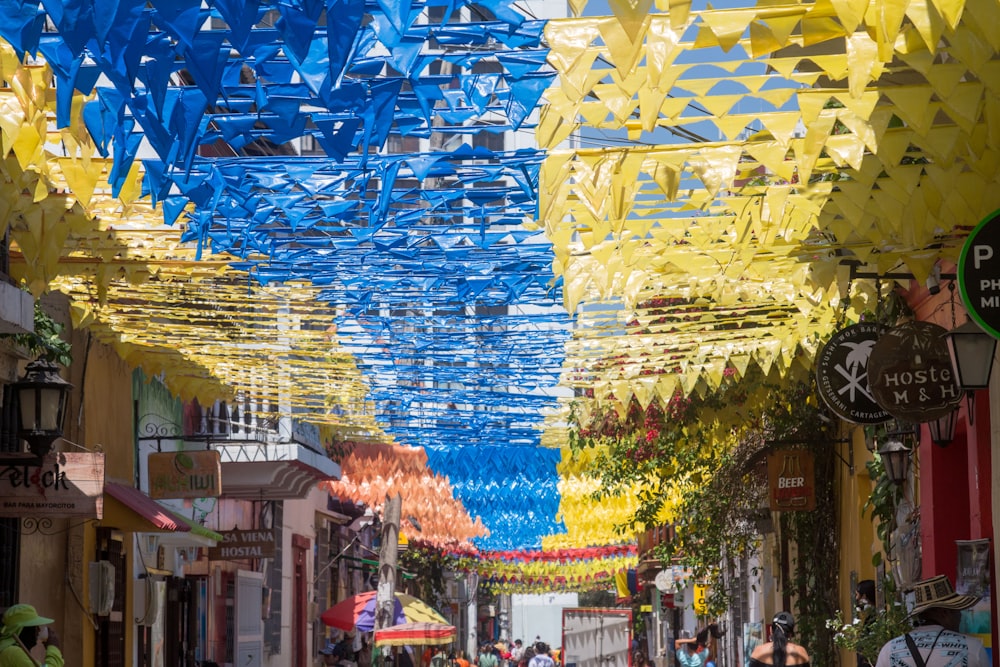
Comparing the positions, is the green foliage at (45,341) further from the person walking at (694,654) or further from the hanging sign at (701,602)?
the person walking at (694,654)

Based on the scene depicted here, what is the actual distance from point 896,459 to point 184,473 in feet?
28.7

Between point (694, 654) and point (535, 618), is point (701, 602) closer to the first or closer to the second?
point (694, 654)

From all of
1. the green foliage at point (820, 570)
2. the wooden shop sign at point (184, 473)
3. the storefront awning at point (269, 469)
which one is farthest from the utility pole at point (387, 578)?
the green foliage at point (820, 570)

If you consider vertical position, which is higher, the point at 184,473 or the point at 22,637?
the point at 184,473

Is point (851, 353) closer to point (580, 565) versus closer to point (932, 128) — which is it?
point (932, 128)

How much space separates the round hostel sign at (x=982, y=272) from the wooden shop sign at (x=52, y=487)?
25.0 feet

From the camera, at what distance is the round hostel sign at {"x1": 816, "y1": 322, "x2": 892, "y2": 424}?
424 inches

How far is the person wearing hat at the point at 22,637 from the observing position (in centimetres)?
1075

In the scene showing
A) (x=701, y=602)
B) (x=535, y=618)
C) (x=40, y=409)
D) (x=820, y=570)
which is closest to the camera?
(x=40, y=409)

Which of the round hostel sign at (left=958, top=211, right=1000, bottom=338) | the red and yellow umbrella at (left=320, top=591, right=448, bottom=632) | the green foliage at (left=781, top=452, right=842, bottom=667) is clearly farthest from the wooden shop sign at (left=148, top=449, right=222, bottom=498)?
the round hostel sign at (left=958, top=211, right=1000, bottom=338)

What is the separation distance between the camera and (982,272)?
23.1 ft

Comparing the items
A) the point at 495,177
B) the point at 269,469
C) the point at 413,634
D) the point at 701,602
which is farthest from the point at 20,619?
the point at 701,602

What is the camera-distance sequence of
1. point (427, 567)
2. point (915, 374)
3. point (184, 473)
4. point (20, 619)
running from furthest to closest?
point (427, 567)
point (184, 473)
point (20, 619)
point (915, 374)

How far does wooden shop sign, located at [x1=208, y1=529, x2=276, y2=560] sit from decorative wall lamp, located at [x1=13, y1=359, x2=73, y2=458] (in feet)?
30.7
